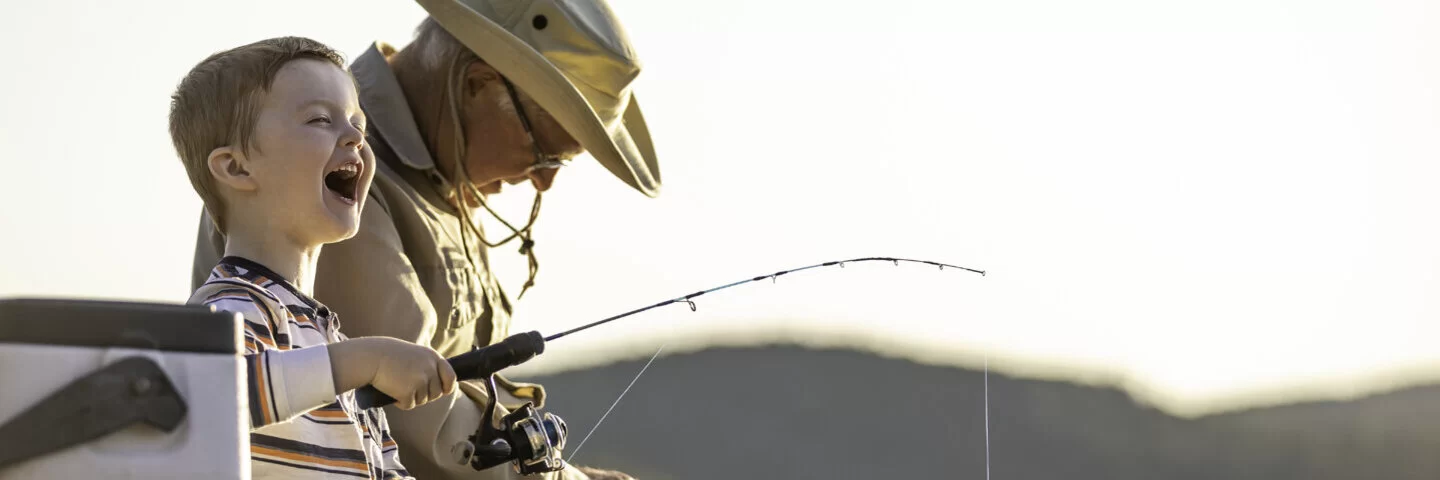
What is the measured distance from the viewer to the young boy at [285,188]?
180 centimetres

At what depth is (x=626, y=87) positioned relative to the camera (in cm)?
355

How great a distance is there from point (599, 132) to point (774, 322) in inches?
75.9

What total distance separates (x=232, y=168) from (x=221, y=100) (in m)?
0.08

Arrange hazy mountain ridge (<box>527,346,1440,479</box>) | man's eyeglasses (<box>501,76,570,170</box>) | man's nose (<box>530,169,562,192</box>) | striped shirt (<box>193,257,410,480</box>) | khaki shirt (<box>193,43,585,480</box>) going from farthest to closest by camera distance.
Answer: hazy mountain ridge (<box>527,346,1440,479</box>) < man's nose (<box>530,169,562,192</box>) < man's eyeglasses (<box>501,76,570,170</box>) < khaki shirt (<box>193,43,585,480</box>) < striped shirt (<box>193,257,410,480</box>)

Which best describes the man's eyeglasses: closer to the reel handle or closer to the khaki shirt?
the khaki shirt

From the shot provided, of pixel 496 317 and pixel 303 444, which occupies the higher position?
pixel 496 317

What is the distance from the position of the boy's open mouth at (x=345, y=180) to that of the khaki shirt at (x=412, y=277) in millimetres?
628

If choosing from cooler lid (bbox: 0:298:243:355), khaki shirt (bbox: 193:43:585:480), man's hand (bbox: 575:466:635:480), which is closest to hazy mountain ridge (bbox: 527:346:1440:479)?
man's hand (bbox: 575:466:635:480)

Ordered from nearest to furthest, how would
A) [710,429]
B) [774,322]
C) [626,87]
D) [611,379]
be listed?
[626,87] → [710,429] → [611,379] → [774,322]

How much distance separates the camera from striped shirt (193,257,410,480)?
5.10 ft

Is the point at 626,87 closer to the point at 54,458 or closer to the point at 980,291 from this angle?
the point at 980,291

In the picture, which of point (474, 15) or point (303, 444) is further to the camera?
point (474, 15)

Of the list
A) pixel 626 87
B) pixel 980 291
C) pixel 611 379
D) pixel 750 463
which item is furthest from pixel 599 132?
pixel 611 379

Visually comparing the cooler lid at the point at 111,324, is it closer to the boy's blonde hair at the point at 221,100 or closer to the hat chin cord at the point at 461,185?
the boy's blonde hair at the point at 221,100
